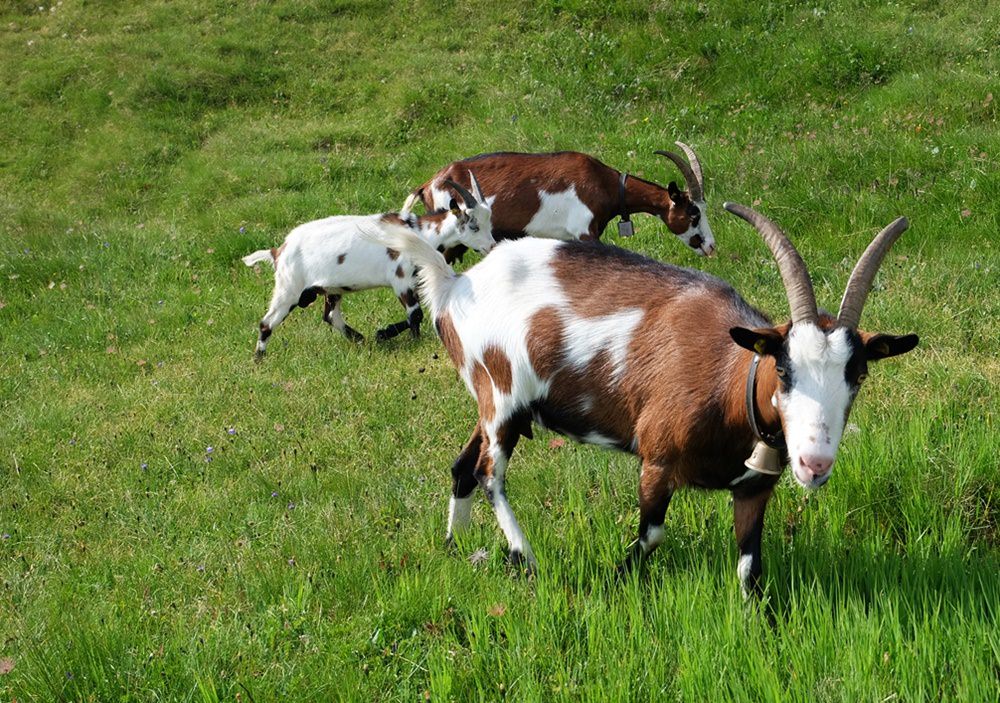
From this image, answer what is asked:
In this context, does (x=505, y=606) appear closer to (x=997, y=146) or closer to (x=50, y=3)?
(x=997, y=146)

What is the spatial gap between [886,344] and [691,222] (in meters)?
5.89

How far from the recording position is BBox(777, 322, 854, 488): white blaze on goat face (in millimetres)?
3367

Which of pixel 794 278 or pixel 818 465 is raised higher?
pixel 794 278

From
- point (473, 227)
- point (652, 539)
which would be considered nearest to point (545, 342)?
point (652, 539)

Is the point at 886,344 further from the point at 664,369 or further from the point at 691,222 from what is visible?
the point at 691,222

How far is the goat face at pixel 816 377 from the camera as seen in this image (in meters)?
3.38

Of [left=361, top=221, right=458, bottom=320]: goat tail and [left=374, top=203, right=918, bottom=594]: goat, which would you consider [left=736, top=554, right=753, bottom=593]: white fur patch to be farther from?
[left=361, top=221, right=458, bottom=320]: goat tail

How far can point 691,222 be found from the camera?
931 cm

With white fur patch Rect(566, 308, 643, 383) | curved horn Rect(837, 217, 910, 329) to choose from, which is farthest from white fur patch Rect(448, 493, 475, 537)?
curved horn Rect(837, 217, 910, 329)

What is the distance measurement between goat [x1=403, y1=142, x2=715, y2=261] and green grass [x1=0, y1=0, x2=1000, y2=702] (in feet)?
1.29

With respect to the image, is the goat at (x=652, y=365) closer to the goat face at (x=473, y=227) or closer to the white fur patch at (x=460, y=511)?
the white fur patch at (x=460, y=511)

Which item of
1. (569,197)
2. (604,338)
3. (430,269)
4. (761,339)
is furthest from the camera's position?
(569,197)

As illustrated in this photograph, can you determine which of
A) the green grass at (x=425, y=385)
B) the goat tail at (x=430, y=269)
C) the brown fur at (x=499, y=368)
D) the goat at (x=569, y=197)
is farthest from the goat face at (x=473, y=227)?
the brown fur at (x=499, y=368)

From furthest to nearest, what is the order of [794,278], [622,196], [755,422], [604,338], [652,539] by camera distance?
[622,196], [604,338], [652,539], [755,422], [794,278]
